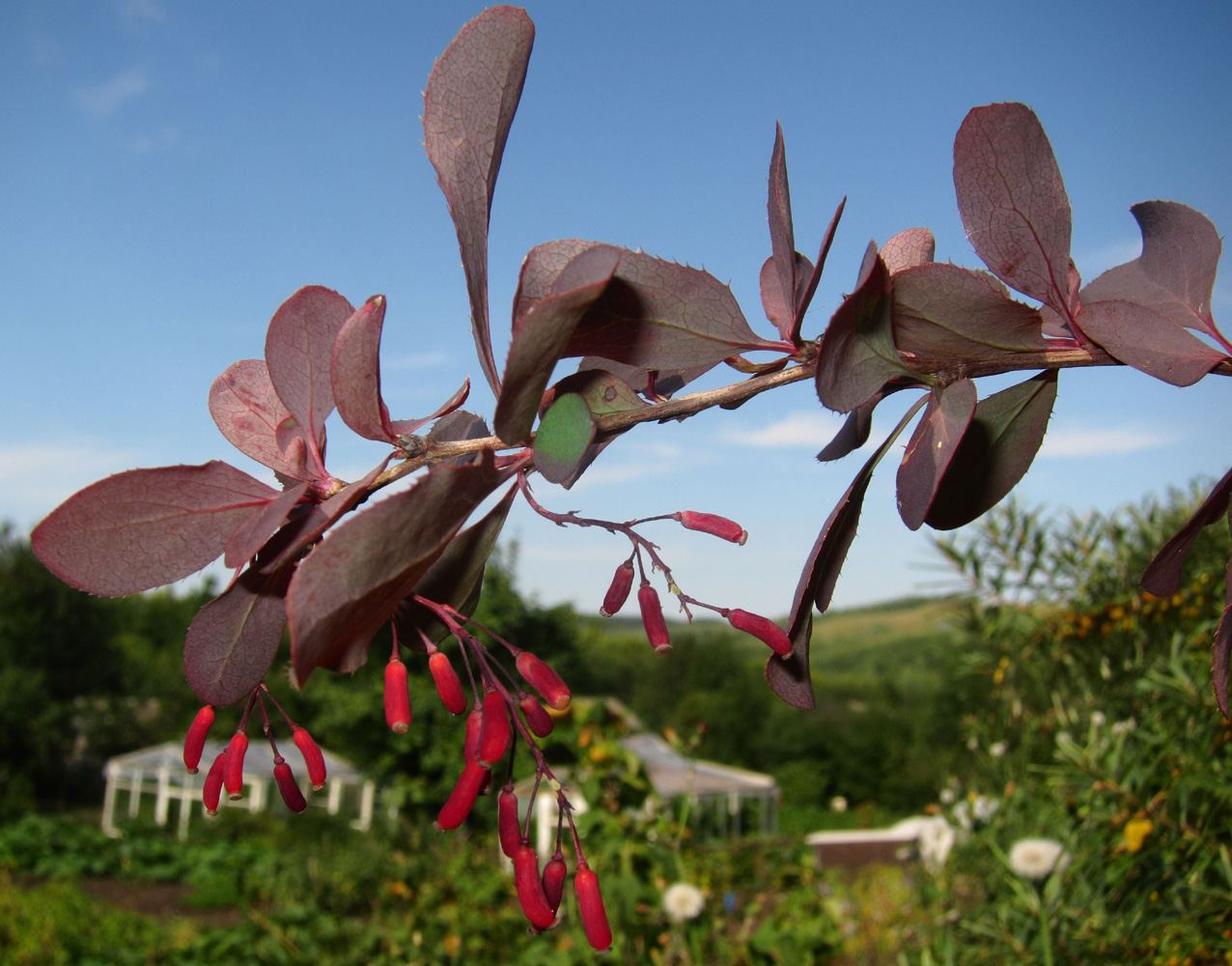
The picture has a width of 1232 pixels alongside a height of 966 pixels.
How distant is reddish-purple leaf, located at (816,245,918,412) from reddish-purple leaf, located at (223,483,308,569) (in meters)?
0.33

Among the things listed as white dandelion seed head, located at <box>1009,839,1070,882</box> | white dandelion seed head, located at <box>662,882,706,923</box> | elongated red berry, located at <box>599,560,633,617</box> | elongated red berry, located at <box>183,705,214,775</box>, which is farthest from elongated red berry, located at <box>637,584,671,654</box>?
white dandelion seed head, located at <box>662,882,706,923</box>

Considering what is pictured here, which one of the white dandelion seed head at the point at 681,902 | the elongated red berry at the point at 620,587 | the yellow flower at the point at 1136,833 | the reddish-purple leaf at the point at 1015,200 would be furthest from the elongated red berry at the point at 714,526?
the white dandelion seed head at the point at 681,902

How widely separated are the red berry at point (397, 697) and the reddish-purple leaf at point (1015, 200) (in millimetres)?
499

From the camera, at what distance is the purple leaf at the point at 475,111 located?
57cm

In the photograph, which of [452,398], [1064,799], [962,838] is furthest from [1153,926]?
[962,838]

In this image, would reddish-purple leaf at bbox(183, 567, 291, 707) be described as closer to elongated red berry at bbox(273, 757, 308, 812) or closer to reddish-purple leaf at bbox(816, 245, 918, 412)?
elongated red berry at bbox(273, 757, 308, 812)

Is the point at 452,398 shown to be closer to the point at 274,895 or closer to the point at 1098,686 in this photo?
the point at 1098,686

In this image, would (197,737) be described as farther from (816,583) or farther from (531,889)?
(816,583)

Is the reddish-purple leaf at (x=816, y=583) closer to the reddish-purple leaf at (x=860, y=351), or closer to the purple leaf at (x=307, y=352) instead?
the reddish-purple leaf at (x=860, y=351)

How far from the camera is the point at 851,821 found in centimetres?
2561

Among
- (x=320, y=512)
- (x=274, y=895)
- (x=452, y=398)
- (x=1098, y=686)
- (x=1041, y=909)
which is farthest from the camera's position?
(x=274, y=895)

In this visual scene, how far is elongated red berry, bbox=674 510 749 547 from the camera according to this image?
622mm

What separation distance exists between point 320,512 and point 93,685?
27246 mm

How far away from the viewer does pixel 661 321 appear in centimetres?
58
